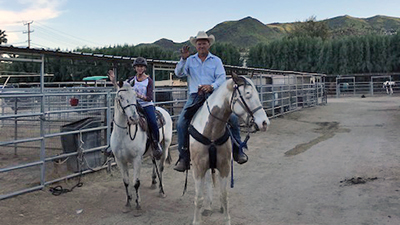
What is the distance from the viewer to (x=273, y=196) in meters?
5.33

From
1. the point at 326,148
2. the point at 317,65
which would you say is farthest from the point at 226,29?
the point at 326,148

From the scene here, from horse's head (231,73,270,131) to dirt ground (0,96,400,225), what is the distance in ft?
5.46

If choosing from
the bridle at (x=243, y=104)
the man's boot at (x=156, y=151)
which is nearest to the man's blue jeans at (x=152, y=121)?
the man's boot at (x=156, y=151)

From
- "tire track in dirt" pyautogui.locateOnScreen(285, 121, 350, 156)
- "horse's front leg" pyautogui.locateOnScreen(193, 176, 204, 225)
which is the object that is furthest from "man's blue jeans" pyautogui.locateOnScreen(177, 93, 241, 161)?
"tire track in dirt" pyautogui.locateOnScreen(285, 121, 350, 156)

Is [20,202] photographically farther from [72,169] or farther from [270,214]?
[270,214]

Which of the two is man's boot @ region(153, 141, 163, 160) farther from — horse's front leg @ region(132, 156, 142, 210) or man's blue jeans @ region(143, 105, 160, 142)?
horse's front leg @ region(132, 156, 142, 210)

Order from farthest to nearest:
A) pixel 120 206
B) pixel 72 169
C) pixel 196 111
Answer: pixel 72 169, pixel 120 206, pixel 196 111

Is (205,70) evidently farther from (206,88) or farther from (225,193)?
(225,193)

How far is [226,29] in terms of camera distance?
181000mm

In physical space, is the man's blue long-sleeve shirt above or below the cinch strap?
above

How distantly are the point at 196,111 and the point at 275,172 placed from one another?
3476mm

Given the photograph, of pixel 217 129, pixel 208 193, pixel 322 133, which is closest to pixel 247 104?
pixel 217 129

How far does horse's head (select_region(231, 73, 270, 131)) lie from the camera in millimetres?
3246

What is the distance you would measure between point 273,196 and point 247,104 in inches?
100
